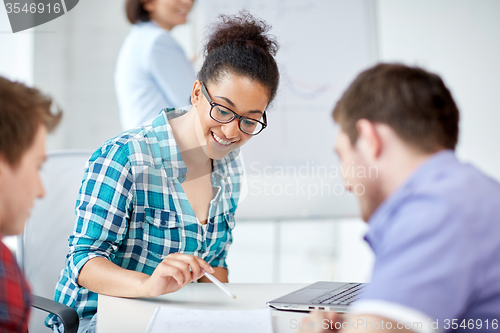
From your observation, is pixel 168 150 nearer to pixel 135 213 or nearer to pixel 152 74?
pixel 135 213

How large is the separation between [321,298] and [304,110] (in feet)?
5.62

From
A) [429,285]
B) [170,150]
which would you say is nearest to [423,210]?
[429,285]

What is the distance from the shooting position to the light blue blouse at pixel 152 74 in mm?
1736

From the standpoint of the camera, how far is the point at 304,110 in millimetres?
2455

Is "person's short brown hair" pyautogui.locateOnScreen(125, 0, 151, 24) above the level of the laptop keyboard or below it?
above

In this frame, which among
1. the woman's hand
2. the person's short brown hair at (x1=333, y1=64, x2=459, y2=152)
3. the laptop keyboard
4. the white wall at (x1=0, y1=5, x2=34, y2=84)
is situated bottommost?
the laptop keyboard

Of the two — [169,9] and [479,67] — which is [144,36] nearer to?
[169,9]

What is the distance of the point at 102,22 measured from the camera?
246 cm

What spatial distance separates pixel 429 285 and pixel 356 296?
0.46 meters

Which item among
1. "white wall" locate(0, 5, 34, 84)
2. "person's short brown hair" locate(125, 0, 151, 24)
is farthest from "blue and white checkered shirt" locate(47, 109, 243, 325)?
"white wall" locate(0, 5, 34, 84)

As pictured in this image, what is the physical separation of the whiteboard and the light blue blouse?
0.69 metres

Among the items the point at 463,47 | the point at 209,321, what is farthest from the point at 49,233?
the point at 463,47

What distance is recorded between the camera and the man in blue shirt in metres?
0.44

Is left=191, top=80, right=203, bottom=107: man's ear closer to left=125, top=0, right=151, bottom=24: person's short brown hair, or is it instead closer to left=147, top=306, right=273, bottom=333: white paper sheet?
left=147, top=306, right=273, bottom=333: white paper sheet
